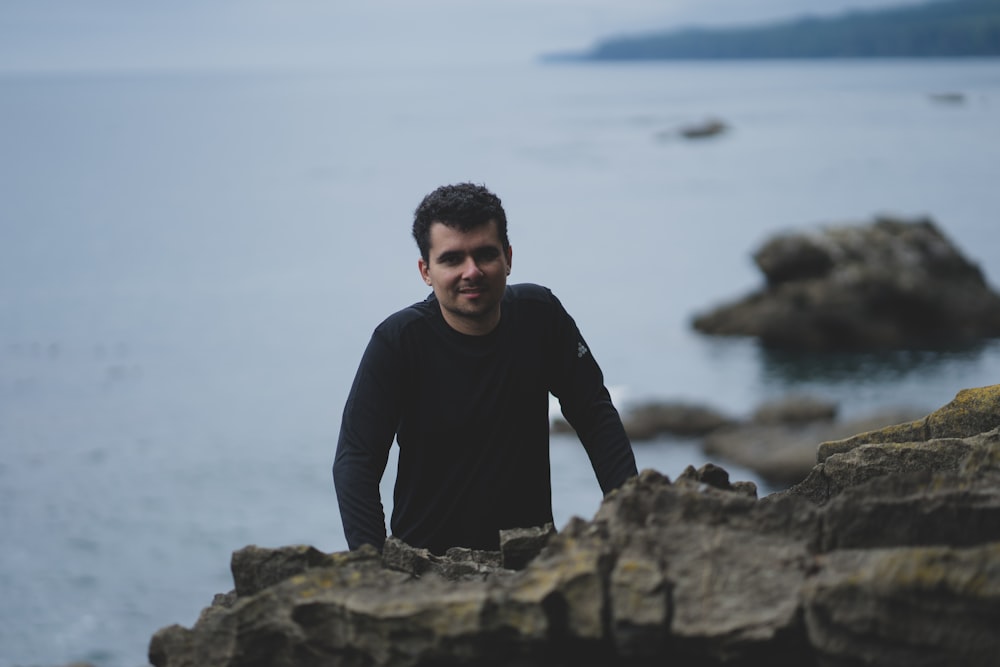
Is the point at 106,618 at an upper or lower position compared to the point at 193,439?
lower

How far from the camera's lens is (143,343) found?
76.6 metres

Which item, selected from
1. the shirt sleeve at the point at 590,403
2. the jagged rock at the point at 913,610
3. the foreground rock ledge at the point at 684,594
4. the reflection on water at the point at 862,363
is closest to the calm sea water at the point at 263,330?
the reflection on water at the point at 862,363

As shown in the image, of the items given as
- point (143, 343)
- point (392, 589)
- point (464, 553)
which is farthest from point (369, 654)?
point (143, 343)

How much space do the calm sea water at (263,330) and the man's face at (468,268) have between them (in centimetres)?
3232

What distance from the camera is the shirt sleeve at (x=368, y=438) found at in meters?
7.10

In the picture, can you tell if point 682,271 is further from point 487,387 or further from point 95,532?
point 487,387

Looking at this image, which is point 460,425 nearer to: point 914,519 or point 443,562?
point 443,562

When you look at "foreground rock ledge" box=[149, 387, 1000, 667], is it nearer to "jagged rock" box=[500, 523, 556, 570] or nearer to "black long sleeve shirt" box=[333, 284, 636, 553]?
"jagged rock" box=[500, 523, 556, 570]

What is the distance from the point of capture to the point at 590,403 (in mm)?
7781

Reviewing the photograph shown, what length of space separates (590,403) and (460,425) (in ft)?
3.01

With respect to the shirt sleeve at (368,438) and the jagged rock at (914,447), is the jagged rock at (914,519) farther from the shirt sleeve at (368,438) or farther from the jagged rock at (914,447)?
the shirt sleeve at (368,438)

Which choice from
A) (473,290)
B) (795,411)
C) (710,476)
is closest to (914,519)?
(710,476)

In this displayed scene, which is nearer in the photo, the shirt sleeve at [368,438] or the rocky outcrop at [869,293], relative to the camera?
the shirt sleeve at [368,438]

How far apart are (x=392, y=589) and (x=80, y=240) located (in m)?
112
